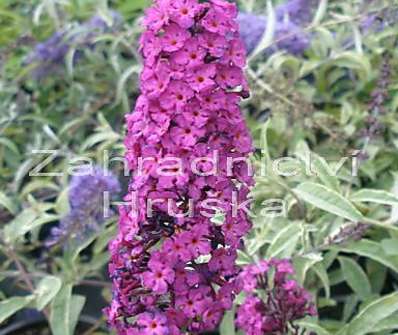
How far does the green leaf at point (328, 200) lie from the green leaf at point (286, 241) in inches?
3.9

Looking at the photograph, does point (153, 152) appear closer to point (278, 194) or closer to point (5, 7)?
point (278, 194)

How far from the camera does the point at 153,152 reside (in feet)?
3.32

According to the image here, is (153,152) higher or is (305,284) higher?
(153,152)

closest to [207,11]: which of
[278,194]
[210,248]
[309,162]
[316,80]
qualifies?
[210,248]

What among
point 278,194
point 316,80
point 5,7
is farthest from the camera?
point 5,7

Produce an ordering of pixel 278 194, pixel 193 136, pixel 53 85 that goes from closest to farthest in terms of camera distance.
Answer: pixel 193 136 < pixel 278 194 < pixel 53 85

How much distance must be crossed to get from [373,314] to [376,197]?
0.23 meters

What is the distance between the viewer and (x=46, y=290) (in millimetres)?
1621

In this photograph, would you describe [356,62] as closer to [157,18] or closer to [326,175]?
[326,175]

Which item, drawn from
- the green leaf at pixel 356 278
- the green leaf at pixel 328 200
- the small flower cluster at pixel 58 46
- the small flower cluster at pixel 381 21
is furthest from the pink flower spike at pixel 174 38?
the small flower cluster at pixel 58 46

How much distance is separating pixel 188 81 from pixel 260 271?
0.41 meters

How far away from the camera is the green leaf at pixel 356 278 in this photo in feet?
5.26

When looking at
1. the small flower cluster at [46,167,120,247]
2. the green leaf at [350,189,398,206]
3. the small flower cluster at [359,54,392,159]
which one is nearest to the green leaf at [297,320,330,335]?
the green leaf at [350,189,398,206]

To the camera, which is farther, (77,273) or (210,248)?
(77,273)
